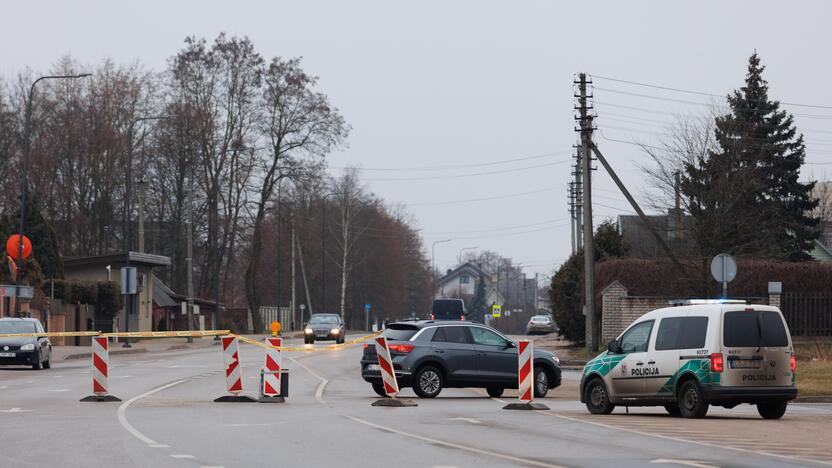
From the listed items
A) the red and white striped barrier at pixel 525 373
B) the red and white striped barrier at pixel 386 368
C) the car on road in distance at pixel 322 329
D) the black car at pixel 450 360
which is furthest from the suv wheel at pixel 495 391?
the car on road in distance at pixel 322 329

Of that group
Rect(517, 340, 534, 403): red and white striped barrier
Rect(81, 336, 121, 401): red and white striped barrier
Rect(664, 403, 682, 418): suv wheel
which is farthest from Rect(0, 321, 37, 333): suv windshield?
Rect(664, 403, 682, 418): suv wheel

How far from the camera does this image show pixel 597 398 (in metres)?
21.8

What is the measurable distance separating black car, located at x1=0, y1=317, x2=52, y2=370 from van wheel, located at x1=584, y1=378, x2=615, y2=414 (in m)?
19.5

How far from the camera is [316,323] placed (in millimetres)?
64750

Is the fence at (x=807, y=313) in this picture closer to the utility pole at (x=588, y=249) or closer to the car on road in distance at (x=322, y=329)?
the utility pole at (x=588, y=249)

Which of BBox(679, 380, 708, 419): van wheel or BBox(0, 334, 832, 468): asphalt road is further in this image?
BBox(679, 380, 708, 419): van wheel

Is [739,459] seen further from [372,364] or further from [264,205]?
[264,205]

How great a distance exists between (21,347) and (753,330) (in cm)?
2263

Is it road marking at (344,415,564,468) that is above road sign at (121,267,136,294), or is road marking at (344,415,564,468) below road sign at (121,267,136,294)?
below

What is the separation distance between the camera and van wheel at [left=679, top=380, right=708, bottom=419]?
20.1 m

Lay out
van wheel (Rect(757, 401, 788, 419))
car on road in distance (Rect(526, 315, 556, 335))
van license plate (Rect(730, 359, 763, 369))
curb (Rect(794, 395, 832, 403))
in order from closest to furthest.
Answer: van license plate (Rect(730, 359, 763, 369)) < van wheel (Rect(757, 401, 788, 419)) < curb (Rect(794, 395, 832, 403)) < car on road in distance (Rect(526, 315, 556, 335))

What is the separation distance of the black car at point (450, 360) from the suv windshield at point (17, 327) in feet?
46.9

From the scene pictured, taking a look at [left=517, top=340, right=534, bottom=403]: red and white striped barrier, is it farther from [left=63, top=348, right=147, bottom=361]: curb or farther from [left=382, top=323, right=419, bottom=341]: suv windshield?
[left=63, top=348, right=147, bottom=361]: curb

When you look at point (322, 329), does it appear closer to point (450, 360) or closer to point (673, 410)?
point (450, 360)
